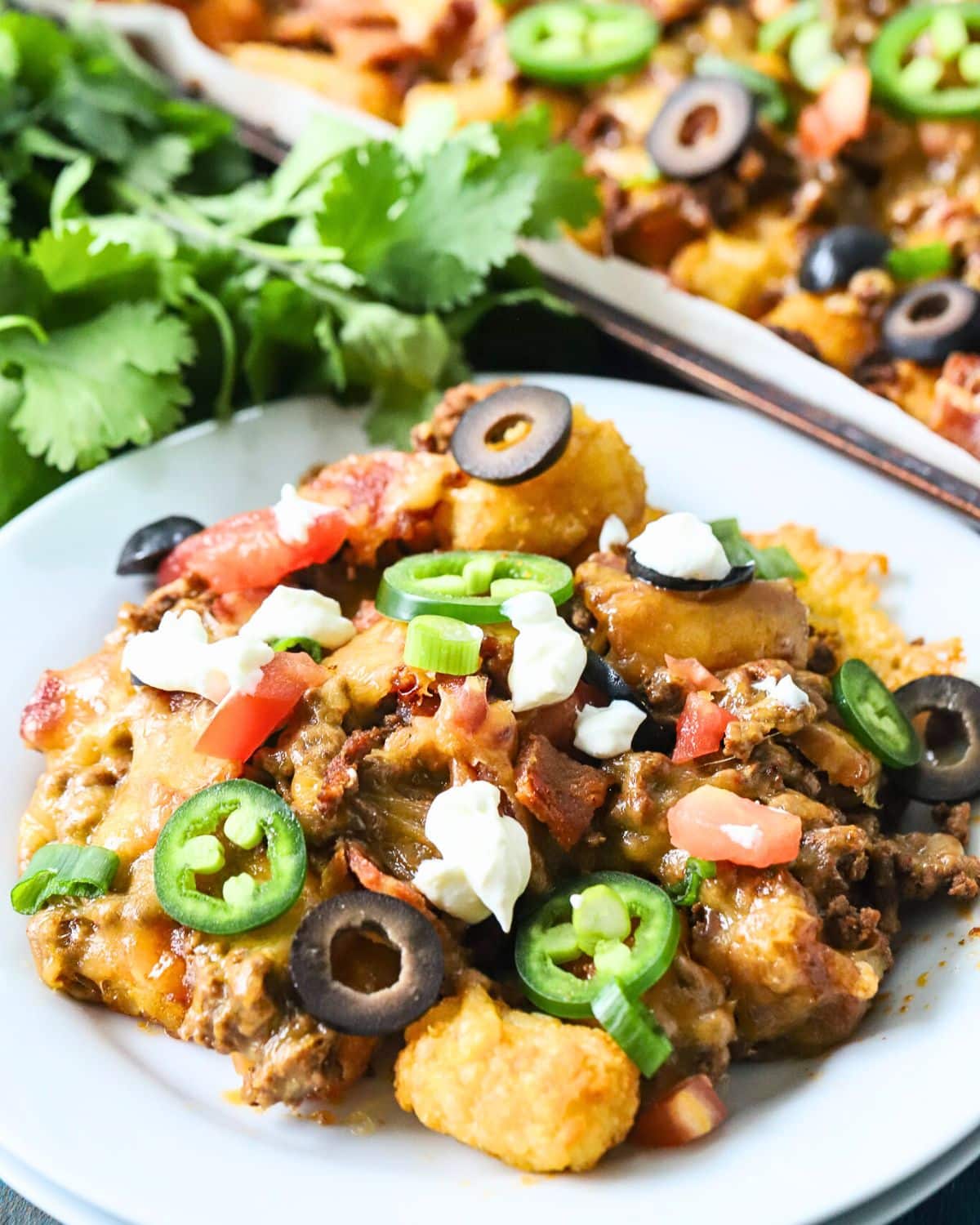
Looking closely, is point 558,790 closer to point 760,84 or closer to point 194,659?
point 194,659

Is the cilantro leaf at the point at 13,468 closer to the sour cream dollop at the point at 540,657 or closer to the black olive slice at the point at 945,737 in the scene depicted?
the sour cream dollop at the point at 540,657

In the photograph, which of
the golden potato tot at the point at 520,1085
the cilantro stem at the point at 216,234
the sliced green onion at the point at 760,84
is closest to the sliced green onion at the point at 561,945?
the golden potato tot at the point at 520,1085

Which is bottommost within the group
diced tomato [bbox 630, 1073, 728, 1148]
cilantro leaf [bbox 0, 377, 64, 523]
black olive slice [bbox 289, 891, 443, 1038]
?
cilantro leaf [bbox 0, 377, 64, 523]

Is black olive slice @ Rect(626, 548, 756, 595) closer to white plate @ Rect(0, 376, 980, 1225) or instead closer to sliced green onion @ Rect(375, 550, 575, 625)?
sliced green onion @ Rect(375, 550, 575, 625)

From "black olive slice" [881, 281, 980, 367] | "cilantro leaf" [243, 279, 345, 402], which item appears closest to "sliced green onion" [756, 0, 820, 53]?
"black olive slice" [881, 281, 980, 367]

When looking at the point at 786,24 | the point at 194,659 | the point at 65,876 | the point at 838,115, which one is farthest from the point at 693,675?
the point at 786,24

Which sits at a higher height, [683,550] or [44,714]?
[683,550]
